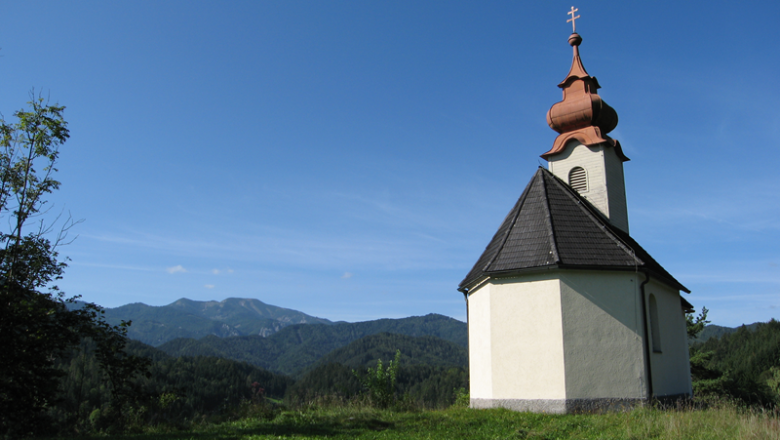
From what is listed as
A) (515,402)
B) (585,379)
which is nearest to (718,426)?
(585,379)

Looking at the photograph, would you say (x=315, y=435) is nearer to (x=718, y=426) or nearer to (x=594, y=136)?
(x=718, y=426)

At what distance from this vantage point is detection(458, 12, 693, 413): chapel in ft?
42.7

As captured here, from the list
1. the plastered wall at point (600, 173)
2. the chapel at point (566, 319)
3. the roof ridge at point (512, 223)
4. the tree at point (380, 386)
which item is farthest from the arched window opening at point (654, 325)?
the tree at point (380, 386)

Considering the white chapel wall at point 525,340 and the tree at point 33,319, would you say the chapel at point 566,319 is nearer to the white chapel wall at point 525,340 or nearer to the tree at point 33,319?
the white chapel wall at point 525,340

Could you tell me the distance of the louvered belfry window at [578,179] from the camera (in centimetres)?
1875

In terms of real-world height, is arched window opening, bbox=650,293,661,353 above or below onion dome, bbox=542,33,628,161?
below

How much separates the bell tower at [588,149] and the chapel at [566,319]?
279 cm

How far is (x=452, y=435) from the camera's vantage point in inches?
405

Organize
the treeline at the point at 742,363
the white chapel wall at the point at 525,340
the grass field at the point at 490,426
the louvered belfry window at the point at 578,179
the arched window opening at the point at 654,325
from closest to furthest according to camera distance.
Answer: the grass field at the point at 490,426 → the white chapel wall at the point at 525,340 → the arched window opening at the point at 654,325 → the louvered belfry window at the point at 578,179 → the treeline at the point at 742,363

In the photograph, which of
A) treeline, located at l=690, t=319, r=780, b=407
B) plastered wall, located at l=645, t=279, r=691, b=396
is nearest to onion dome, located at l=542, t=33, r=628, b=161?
plastered wall, located at l=645, t=279, r=691, b=396

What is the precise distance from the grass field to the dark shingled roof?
3.82m

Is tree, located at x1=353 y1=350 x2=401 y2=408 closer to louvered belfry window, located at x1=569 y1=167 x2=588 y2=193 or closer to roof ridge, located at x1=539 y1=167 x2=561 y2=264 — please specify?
roof ridge, located at x1=539 y1=167 x2=561 y2=264

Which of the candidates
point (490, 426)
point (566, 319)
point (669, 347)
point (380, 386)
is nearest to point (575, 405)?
point (566, 319)

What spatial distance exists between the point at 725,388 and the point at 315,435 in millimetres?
38245
